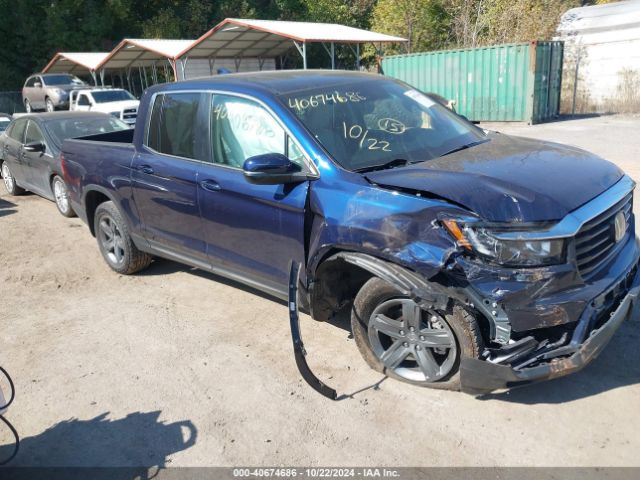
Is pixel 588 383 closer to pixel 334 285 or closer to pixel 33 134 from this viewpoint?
pixel 334 285

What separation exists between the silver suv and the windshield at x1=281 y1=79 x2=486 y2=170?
968 inches

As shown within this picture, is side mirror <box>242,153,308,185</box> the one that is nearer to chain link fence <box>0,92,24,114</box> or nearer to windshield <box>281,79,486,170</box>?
windshield <box>281,79,486,170</box>

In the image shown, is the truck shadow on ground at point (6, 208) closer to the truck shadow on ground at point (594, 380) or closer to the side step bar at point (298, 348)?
the side step bar at point (298, 348)

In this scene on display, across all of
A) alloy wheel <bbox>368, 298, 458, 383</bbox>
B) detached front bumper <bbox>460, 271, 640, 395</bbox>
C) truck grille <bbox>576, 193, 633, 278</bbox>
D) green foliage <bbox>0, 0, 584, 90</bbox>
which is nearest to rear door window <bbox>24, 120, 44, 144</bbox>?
alloy wheel <bbox>368, 298, 458, 383</bbox>

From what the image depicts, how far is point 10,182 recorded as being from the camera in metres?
9.98

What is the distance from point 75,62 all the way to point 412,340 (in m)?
30.9

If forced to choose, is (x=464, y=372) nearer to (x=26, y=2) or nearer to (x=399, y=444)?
(x=399, y=444)

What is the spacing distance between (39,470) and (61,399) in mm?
692

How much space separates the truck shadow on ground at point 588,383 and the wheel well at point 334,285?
41.1 inches

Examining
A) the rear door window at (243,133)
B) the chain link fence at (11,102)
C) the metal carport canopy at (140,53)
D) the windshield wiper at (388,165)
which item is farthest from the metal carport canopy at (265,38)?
the windshield wiper at (388,165)

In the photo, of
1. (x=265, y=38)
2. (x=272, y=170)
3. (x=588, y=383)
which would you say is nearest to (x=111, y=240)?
(x=272, y=170)

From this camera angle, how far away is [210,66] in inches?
1107

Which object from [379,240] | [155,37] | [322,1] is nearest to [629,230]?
[379,240]

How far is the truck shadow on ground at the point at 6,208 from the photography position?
883cm
